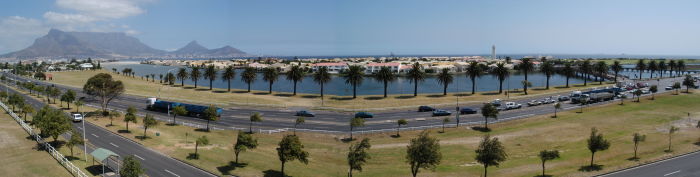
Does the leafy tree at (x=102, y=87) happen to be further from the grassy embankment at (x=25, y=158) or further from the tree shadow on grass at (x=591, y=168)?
the tree shadow on grass at (x=591, y=168)

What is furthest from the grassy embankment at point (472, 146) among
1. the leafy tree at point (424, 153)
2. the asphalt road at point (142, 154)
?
the leafy tree at point (424, 153)

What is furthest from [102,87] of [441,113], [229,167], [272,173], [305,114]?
[441,113]

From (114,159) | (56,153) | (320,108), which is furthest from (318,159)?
(320,108)

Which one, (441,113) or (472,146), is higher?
(441,113)

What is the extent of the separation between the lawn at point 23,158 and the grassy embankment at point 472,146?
11.3 m

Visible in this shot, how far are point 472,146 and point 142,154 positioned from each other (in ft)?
139

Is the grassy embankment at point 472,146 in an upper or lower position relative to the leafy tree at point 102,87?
lower

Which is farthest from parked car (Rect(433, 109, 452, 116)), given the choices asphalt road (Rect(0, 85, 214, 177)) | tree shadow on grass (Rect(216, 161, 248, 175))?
asphalt road (Rect(0, 85, 214, 177))

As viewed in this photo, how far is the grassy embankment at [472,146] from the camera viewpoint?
148 feet

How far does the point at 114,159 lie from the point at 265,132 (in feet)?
74.2

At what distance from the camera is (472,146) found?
55938mm

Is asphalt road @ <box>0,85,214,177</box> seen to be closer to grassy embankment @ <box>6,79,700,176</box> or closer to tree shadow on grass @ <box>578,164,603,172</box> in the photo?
grassy embankment @ <box>6,79,700,176</box>

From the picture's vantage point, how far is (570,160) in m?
47.9

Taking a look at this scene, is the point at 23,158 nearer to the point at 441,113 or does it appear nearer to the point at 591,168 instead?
the point at 591,168
